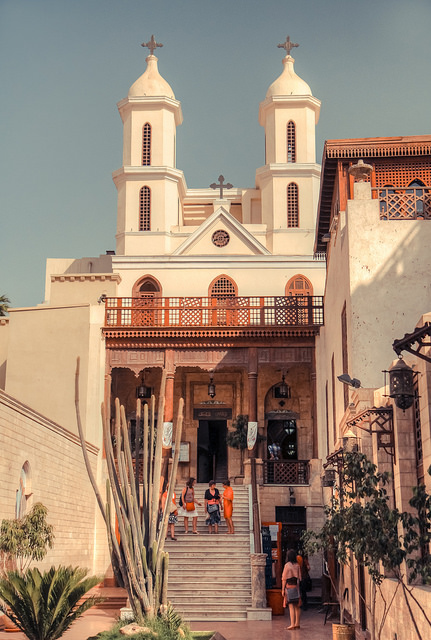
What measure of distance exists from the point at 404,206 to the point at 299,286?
12.7 metres

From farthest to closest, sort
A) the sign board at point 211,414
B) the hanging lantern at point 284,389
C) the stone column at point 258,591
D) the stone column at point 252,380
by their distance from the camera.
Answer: the sign board at point 211,414, the hanging lantern at point 284,389, the stone column at point 252,380, the stone column at point 258,591

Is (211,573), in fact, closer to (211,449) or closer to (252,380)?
(252,380)

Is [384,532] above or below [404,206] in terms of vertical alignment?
below

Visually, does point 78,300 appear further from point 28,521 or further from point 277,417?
point 28,521

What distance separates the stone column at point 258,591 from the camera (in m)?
16.4

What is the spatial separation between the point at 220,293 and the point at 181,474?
6025 mm

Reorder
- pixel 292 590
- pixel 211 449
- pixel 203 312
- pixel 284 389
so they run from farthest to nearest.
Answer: pixel 211 449 → pixel 284 389 → pixel 203 312 → pixel 292 590

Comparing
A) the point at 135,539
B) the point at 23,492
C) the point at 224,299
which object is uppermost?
the point at 224,299

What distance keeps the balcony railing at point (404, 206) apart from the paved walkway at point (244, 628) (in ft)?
24.4

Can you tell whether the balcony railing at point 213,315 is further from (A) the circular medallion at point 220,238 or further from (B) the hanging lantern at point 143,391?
(A) the circular medallion at point 220,238

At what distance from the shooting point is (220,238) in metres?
30.0

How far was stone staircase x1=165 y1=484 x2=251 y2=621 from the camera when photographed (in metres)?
16.8

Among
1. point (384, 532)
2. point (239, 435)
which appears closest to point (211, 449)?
point (239, 435)

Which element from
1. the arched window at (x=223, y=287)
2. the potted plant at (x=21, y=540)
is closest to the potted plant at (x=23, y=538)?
the potted plant at (x=21, y=540)
